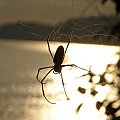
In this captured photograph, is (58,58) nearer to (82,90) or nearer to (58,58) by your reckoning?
(58,58)

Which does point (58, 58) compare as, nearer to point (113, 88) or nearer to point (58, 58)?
point (58, 58)

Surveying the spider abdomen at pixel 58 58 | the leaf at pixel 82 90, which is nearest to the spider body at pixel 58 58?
the spider abdomen at pixel 58 58

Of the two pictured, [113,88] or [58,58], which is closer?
[58,58]

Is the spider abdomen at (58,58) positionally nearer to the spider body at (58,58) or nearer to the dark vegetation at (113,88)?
the spider body at (58,58)

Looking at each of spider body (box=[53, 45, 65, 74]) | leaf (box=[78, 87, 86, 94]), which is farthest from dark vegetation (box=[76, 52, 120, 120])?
spider body (box=[53, 45, 65, 74])

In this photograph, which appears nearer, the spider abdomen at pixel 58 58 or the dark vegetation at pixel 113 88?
the spider abdomen at pixel 58 58

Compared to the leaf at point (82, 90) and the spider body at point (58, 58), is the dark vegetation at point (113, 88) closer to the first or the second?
the leaf at point (82, 90)

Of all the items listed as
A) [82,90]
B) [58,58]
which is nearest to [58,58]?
[58,58]

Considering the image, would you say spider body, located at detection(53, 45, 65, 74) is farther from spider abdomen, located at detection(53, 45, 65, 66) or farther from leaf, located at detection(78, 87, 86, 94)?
leaf, located at detection(78, 87, 86, 94)

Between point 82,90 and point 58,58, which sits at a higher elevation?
point 58,58

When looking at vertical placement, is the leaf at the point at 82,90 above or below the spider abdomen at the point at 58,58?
below

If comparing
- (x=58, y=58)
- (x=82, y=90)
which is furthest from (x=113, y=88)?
(x=58, y=58)

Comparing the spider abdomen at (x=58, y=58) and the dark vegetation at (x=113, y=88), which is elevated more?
the spider abdomen at (x=58, y=58)
